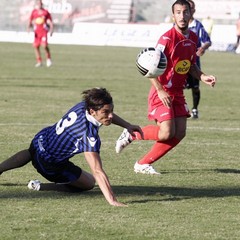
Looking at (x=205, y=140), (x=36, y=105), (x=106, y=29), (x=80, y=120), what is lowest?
(x=106, y=29)

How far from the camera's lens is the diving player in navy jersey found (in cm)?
739

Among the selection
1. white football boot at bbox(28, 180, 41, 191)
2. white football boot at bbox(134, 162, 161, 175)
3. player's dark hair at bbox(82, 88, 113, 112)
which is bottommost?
white football boot at bbox(134, 162, 161, 175)

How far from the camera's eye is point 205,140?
11992mm

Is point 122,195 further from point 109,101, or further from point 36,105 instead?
point 36,105

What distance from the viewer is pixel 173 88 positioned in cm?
934

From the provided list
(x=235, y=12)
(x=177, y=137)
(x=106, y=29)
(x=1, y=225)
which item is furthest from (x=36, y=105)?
(x=235, y=12)

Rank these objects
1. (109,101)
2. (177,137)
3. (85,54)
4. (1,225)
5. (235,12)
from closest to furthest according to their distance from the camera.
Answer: (1,225) → (109,101) → (177,137) → (85,54) → (235,12)

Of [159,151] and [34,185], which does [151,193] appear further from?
[159,151]

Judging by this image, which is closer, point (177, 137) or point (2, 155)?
point (177, 137)

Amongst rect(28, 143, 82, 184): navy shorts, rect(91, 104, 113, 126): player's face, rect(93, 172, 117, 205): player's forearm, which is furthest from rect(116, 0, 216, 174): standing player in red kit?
rect(93, 172, 117, 205): player's forearm

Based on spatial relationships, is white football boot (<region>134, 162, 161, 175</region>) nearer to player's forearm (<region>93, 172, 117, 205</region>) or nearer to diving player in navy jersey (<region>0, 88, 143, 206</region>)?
diving player in navy jersey (<region>0, 88, 143, 206</region>)

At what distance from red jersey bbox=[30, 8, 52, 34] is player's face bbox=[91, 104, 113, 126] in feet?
70.5

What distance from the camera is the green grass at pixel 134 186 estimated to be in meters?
6.57

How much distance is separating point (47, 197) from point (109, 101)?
3.55 ft
